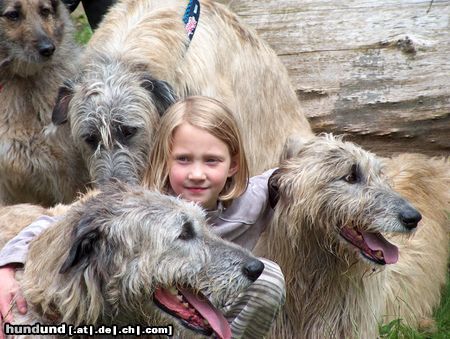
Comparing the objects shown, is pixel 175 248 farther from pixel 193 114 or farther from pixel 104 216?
pixel 193 114

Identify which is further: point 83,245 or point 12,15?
point 12,15

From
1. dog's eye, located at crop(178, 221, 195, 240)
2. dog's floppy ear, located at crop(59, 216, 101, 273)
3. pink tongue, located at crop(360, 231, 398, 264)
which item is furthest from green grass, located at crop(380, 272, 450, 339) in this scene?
dog's floppy ear, located at crop(59, 216, 101, 273)

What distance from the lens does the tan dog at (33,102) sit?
18.2ft

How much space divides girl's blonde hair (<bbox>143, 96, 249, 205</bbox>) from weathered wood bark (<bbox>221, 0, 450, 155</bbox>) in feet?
6.11

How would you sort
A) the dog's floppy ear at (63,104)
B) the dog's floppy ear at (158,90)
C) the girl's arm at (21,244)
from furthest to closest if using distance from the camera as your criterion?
1. the dog's floppy ear at (63,104)
2. the dog's floppy ear at (158,90)
3. the girl's arm at (21,244)

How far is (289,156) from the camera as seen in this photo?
4637 mm

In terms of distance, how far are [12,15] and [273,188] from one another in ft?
6.83

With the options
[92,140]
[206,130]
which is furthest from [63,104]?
[206,130]

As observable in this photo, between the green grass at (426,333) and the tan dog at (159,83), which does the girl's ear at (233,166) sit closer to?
the tan dog at (159,83)

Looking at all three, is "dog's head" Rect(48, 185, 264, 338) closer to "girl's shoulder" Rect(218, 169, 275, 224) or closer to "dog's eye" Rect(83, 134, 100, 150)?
"girl's shoulder" Rect(218, 169, 275, 224)

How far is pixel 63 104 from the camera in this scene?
5227 millimetres

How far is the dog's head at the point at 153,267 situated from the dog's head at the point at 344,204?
0.74 metres

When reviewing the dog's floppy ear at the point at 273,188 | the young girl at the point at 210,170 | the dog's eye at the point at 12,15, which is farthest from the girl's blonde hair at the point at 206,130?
the dog's eye at the point at 12,15

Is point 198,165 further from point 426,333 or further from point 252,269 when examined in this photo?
point 426,333
